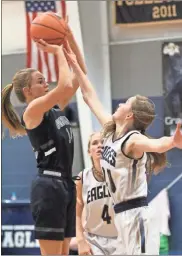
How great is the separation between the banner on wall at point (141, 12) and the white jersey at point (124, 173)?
5.64 ft

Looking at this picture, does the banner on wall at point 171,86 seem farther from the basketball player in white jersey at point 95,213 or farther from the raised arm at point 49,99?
the raised arm at point 49,99

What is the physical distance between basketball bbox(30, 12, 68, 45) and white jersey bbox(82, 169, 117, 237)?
784 mm

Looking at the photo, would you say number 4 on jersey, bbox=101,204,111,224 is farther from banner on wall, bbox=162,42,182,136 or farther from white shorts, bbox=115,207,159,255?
banner on wall, bbox=162,42,182,136

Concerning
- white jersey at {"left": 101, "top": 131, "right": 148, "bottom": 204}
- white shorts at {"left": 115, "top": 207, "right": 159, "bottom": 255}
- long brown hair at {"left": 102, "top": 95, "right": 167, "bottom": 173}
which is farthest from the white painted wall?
white shorts at {"left": 115, "top": 207, "right": 159, "bottom": 255}

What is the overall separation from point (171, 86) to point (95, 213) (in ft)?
4.40

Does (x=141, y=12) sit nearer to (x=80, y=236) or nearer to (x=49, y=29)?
(x=49, y=29)

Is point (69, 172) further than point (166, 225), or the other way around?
point (166, 225)

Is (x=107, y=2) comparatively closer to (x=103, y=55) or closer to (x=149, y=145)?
(x=103, y=55)

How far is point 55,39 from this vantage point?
238 cm

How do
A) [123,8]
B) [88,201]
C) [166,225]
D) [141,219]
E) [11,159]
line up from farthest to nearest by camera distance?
[11,159] → [123,8] → [166,225] → [88,201] → [141,219]

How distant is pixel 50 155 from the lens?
226 centimetres

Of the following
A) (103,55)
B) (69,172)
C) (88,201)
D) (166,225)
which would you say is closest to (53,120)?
(69,172)

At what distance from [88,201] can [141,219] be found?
0.58 metres

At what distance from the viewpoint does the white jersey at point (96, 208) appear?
278cm
